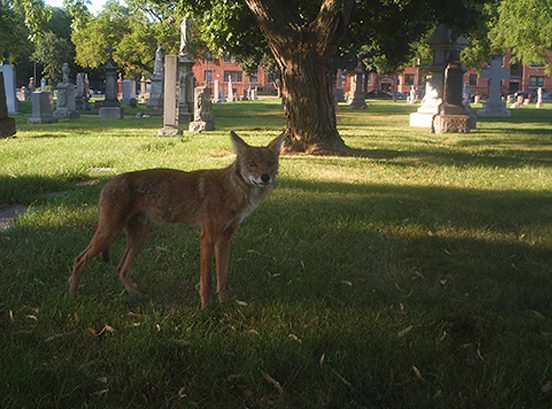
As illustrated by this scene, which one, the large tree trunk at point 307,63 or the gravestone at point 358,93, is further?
the gravestone at point 358,93

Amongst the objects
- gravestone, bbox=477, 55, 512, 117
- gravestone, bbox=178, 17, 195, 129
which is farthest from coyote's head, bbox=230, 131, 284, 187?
gravestone, bbox=477, 55, 512, 117

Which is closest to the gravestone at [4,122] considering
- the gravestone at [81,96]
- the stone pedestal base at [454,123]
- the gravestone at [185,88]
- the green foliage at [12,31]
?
the stone pedestal base at [454,123]

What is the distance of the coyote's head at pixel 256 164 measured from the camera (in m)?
3.88

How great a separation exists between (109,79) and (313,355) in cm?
3177

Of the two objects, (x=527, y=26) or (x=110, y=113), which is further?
(x=527, y=26)

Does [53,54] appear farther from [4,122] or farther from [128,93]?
[4,122]

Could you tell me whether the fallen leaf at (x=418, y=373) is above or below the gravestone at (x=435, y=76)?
below

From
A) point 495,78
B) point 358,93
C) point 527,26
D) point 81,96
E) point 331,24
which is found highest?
point 527,26

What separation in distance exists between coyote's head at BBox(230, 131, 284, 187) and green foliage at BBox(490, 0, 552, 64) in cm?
3874

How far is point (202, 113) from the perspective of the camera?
66.5 feet

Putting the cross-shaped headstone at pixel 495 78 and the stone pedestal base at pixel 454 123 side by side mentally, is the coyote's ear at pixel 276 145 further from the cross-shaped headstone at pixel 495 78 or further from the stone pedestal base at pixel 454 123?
the cross-shaped headstone at pixel 495 78

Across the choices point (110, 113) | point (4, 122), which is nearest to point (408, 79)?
point (110, 113)

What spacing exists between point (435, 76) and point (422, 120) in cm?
192

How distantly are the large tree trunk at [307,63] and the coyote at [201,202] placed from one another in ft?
27.1
